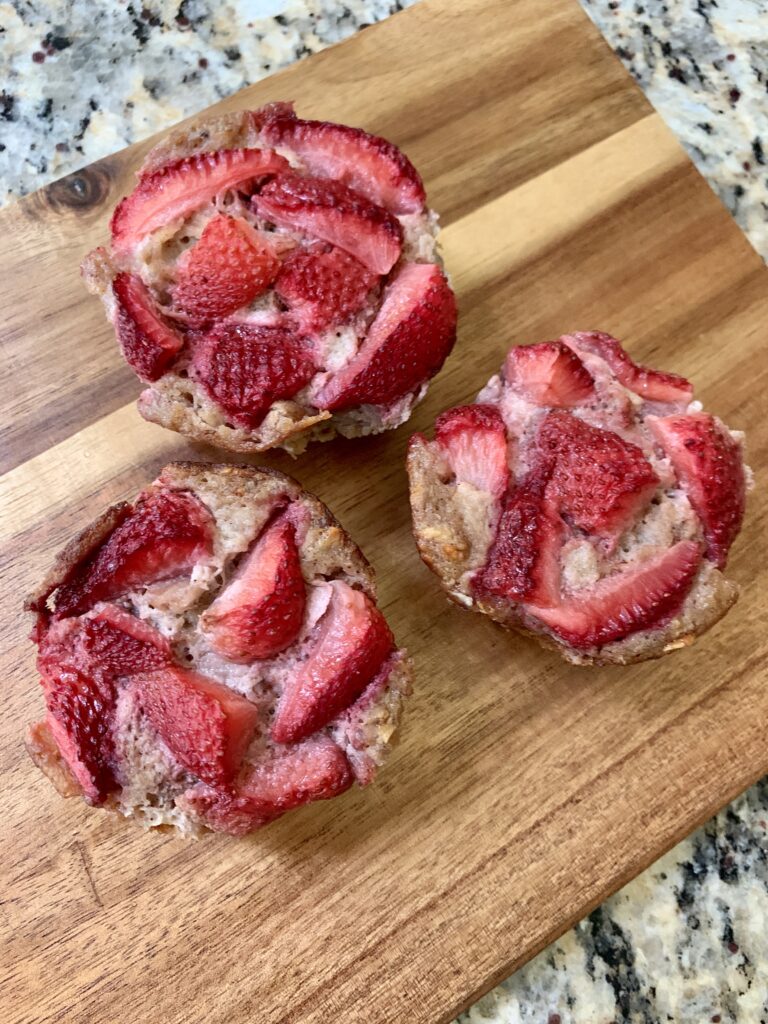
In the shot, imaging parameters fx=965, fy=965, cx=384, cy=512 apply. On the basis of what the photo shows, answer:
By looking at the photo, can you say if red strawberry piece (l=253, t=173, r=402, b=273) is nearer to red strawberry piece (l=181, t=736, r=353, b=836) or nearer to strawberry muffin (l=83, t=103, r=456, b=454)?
strawberry muffin (l=83, t=103, r=456, b=454)

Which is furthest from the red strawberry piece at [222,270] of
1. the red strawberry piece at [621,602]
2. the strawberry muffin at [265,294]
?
the red strawberry piece at [621,602]

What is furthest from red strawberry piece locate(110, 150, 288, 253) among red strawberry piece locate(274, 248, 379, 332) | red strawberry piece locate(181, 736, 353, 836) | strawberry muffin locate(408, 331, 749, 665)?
red strawberry piece locate(181, 736, 353, 836)

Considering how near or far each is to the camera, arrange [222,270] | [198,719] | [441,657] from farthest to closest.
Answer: [441,657] < [222,270] < [198,719]

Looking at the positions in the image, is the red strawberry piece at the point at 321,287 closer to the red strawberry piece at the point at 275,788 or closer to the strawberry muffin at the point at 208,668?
the strawberry muffin at the point at 208,668

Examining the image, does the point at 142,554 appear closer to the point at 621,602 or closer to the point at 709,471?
the point at 621,602

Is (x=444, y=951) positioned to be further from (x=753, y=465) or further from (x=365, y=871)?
(x=753, y=465)

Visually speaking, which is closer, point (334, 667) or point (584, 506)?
point (334, 667)

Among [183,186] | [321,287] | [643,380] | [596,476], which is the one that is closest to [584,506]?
[596,476]
